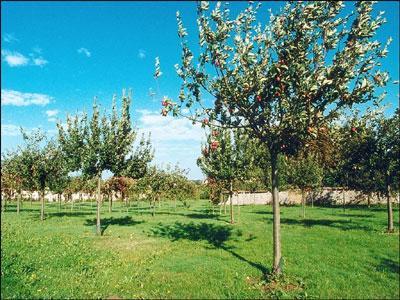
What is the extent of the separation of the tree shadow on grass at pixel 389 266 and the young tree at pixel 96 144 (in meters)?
16.8

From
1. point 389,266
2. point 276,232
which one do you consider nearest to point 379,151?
point 389,266

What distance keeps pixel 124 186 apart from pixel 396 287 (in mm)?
43402

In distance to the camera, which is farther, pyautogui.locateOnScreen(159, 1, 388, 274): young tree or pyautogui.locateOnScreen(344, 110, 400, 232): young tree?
pyautogui.locateOnScreen(344, 110, 400, 232): young tree

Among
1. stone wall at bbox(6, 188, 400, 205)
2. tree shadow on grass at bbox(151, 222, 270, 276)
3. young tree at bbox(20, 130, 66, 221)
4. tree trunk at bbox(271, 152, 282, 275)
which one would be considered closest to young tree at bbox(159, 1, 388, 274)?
tree trunk at bbox(271, 152, 282, 275)

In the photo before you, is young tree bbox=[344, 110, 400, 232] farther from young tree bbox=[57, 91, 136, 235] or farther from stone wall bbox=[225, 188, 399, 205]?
stone wall bbox=[225, 188, 399, 205]

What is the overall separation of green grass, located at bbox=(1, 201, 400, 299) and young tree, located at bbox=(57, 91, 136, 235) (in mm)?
4557

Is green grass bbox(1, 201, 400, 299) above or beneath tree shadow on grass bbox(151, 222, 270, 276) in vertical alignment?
above

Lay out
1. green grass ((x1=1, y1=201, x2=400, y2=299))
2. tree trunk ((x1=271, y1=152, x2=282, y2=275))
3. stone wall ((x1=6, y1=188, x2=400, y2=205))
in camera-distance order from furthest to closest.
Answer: stone wall ((x1=6, y1=188, x2=400, y2=205)) → tree trunk ((x1=271, y1=152, x2=282, y2=275)) → green grass ((x1=1, y1=201, x2=400, y2=299))

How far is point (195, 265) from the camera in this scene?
14.5 meters

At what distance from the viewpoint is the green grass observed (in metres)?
11.1

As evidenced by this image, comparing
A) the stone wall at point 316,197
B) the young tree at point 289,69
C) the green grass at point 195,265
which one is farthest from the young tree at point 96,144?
the stone wall at point 316,197

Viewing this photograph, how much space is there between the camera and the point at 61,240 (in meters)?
20.7

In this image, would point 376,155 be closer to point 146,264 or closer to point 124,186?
point 146,264

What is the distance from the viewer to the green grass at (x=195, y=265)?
11.1m
